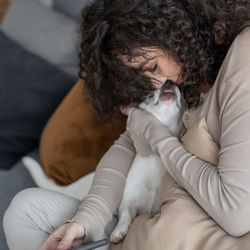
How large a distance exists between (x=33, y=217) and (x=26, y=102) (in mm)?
735

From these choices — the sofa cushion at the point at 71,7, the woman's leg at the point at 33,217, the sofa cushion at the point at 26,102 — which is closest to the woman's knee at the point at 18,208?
the woman's leg at the point at 33,217

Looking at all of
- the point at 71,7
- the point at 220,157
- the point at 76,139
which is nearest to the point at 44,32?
the point at 71,7

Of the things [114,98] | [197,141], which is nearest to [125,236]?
[197,141]

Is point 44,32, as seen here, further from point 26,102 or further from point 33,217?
point 33,217

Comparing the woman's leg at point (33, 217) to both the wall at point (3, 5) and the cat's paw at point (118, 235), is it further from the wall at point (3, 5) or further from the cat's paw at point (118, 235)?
the wall at point (3, 5)

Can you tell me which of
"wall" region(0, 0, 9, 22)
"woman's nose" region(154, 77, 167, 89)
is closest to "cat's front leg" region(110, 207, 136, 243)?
"woman's nose" region(154, 77, 167, 89)

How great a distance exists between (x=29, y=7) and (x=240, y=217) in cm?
163

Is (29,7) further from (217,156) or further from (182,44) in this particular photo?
(217,156)

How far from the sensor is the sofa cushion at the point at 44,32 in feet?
6.43

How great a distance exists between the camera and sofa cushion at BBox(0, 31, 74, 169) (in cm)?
181

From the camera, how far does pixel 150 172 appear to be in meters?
1.29

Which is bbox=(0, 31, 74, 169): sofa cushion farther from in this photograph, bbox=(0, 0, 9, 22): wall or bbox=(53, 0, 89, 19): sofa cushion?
bbox=(0, 0, 9, 22): wall

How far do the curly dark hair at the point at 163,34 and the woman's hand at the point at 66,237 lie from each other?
0.42 m

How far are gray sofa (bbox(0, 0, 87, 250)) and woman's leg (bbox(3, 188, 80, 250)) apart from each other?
0.42 meters
